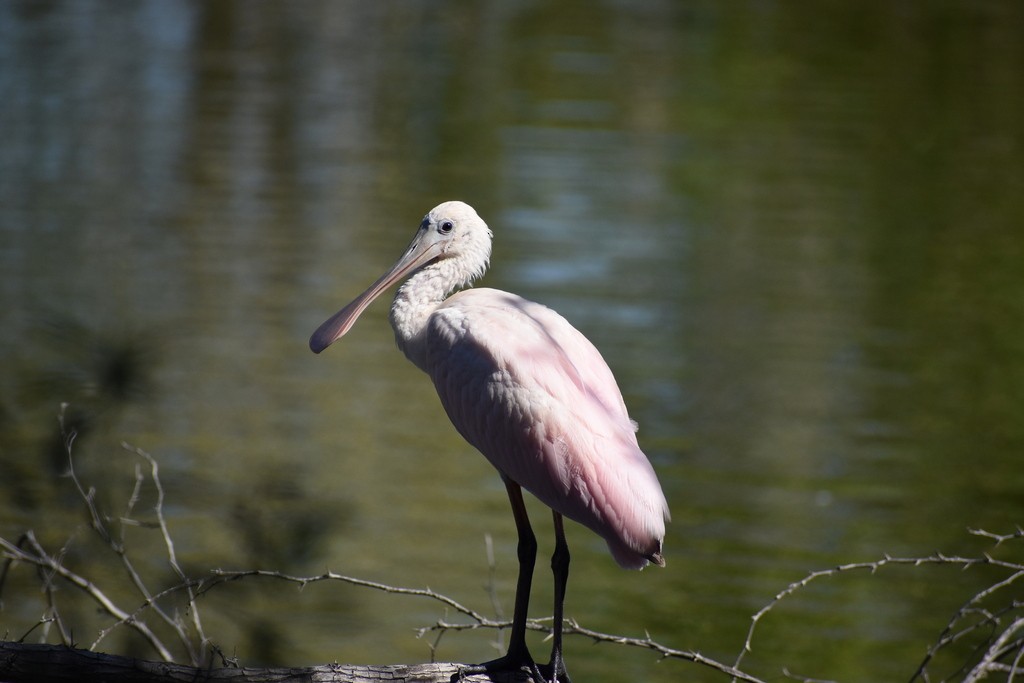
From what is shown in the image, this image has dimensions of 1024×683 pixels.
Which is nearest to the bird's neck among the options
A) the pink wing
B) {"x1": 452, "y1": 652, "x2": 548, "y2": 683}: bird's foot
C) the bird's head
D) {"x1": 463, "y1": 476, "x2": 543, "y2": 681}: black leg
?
the bird's head

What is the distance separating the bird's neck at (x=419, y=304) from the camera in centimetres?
443

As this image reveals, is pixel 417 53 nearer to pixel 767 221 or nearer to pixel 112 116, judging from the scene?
pixel 112 116

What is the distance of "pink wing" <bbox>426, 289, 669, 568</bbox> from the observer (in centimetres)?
398

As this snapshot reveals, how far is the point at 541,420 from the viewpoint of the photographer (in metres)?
4.11

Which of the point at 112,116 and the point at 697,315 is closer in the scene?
the point at 697,315

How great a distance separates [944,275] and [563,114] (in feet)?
26.3

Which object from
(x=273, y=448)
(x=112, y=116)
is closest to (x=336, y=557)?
(x=273, y=448)

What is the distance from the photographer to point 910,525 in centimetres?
1045

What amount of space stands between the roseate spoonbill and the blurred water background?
479 mm

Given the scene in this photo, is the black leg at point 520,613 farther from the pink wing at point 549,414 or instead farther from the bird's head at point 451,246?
the bird's head at point 451,246

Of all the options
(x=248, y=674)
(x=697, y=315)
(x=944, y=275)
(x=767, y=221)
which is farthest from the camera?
(x=767, y=221)

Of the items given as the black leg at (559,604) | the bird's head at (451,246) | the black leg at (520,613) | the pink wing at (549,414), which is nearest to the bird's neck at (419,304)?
the bird's head at (451,246)

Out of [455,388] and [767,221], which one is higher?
[455,388]

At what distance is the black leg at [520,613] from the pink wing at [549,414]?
0.10 metres
